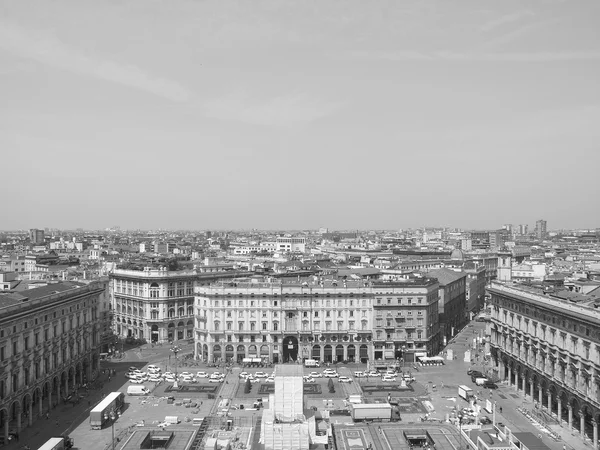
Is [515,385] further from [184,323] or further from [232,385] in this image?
[184,323]

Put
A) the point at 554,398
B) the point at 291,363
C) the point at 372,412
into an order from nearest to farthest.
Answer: the point at 372,412
the point at 554,398
the point at 291,363

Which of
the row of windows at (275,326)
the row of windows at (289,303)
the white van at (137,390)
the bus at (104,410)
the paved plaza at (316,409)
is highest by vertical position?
the row of windows at (289,303)

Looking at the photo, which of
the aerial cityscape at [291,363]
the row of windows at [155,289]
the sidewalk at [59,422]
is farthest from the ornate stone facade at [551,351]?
the row of windows at [155,289]

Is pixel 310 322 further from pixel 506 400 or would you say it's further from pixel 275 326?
pixel 506 400

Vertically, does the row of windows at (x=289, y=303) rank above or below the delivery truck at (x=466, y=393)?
above

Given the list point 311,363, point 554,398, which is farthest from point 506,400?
point 311,363

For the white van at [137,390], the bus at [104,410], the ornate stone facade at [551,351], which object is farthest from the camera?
the white van at [137,390]

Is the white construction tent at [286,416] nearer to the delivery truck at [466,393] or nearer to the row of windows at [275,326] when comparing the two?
the delivery truck at [466,393]

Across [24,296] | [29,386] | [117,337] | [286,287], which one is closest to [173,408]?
[29,386]
